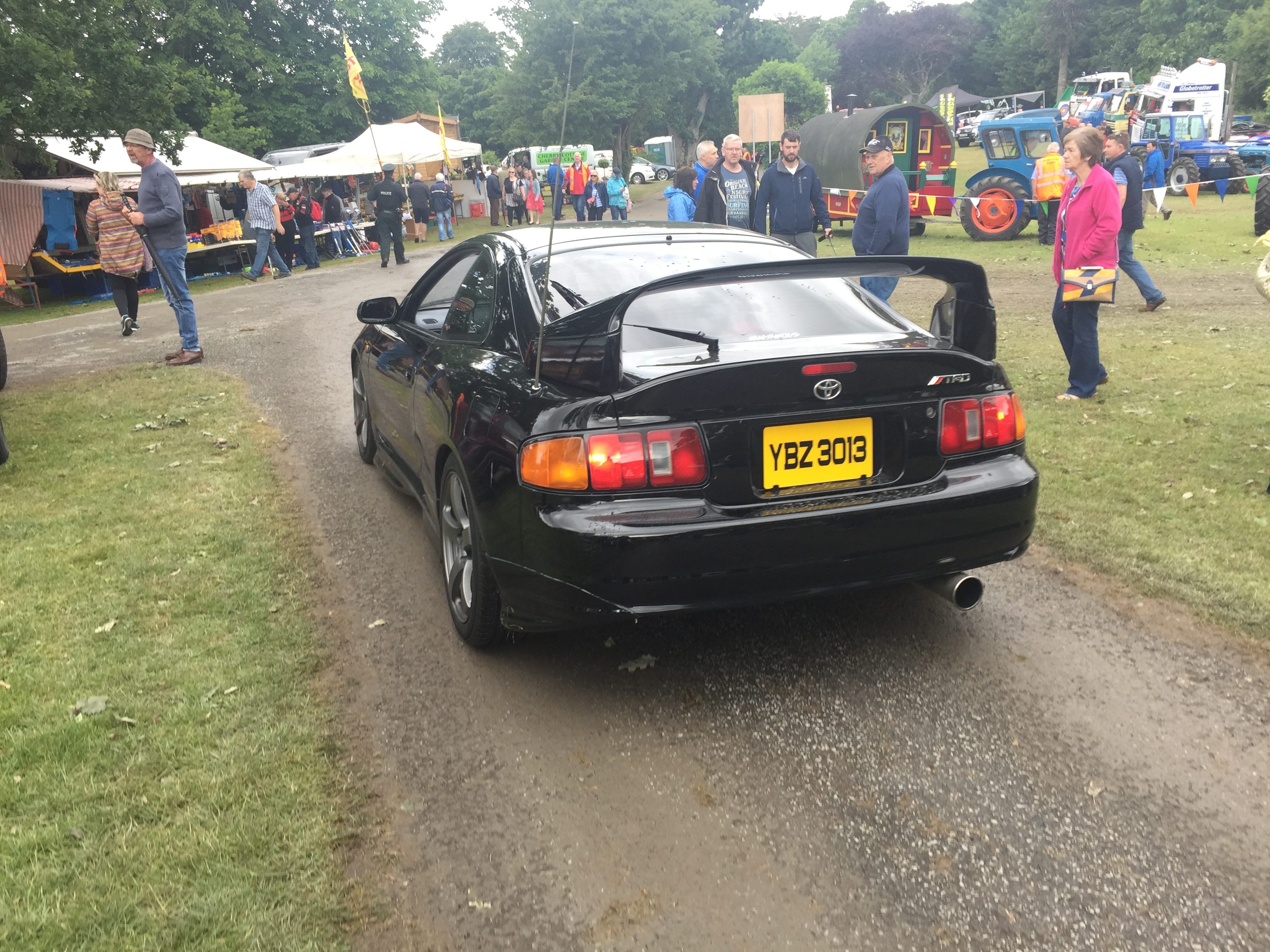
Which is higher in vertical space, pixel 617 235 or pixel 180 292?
pixel 617 235

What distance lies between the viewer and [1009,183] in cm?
1903

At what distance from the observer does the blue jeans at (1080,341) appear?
273 inches

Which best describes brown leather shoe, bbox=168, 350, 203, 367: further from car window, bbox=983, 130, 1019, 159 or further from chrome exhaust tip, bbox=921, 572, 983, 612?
car window, bbox=983, 130, 1019, 159

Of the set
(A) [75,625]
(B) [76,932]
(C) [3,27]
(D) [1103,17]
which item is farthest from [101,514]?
(D) [1103,17]

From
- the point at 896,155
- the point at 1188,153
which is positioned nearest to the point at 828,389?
the point at 896,155

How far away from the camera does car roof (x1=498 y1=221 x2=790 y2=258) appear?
4.34 m

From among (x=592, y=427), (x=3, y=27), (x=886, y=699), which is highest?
(x=3, y=27)

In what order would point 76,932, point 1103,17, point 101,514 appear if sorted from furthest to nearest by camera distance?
point 1103,17, point 101,514, point 76,932

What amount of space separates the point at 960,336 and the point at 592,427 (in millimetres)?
1587

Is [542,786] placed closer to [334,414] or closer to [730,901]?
[730,901]

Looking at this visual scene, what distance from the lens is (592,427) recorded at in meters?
3.09

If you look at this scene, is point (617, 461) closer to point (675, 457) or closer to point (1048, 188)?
point (675, 457)

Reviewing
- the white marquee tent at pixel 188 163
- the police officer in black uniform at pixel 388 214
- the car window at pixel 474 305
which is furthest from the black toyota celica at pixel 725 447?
the police officer in black uniform at pixel 388 214

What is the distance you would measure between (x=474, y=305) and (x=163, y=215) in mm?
6909
